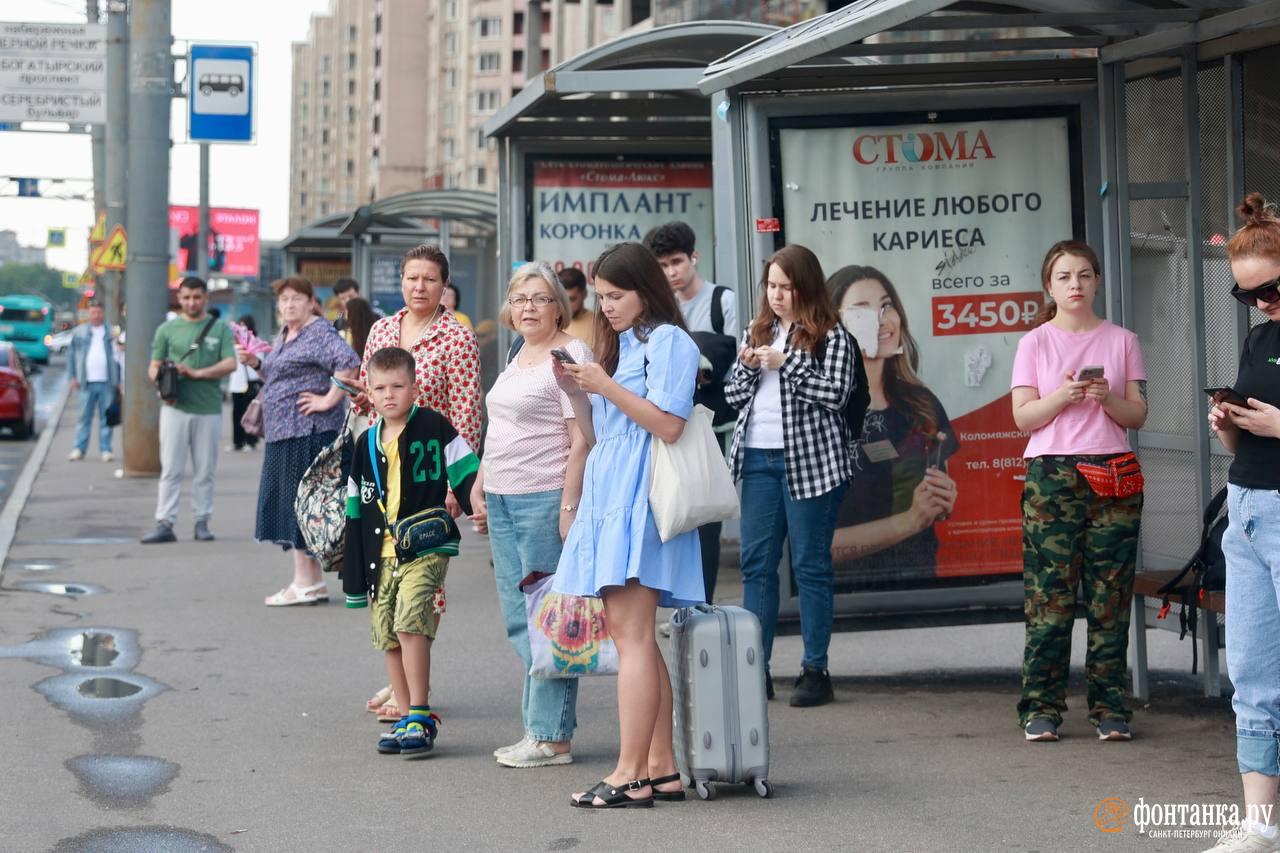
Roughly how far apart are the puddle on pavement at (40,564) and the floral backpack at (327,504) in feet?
18.1

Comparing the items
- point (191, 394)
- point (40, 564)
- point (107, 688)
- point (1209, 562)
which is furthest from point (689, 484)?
point (191, 394)

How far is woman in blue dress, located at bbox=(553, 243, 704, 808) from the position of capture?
559 cm

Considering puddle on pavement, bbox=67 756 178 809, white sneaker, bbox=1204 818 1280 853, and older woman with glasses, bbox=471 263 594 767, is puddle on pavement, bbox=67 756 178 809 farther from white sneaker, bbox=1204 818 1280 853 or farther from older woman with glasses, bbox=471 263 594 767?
white sneaker, bbox=1204 818 1280 853

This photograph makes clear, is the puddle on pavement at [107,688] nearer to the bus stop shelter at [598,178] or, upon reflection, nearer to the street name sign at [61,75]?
the bus stop shelter at [598,178]

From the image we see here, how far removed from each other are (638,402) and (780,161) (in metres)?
2.51

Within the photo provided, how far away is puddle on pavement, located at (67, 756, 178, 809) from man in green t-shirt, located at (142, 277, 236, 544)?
660 centimetres

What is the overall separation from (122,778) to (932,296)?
3.80 metres

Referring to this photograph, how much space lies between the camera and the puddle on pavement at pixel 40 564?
1214cm

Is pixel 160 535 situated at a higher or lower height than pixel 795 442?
lower

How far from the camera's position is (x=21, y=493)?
1772 centimetres

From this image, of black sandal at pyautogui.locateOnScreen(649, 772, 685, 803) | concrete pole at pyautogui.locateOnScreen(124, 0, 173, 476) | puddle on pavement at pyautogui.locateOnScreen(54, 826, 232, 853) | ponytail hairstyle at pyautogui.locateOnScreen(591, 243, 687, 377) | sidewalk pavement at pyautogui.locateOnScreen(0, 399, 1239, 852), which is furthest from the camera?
concrete pole at pyautogui.locateOnScreen(124, 0, 173, 476)

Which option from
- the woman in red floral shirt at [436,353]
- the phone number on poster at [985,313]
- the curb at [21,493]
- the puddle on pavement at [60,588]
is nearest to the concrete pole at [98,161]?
the curb at [21,493]

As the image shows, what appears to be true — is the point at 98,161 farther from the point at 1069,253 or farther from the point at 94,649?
the point at 1069,253

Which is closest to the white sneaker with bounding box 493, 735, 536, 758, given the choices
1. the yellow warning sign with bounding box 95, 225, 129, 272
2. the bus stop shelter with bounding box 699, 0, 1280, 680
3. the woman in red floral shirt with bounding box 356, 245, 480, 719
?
the woman in red floral shirt with bounding box 356, 245, 480, 719
